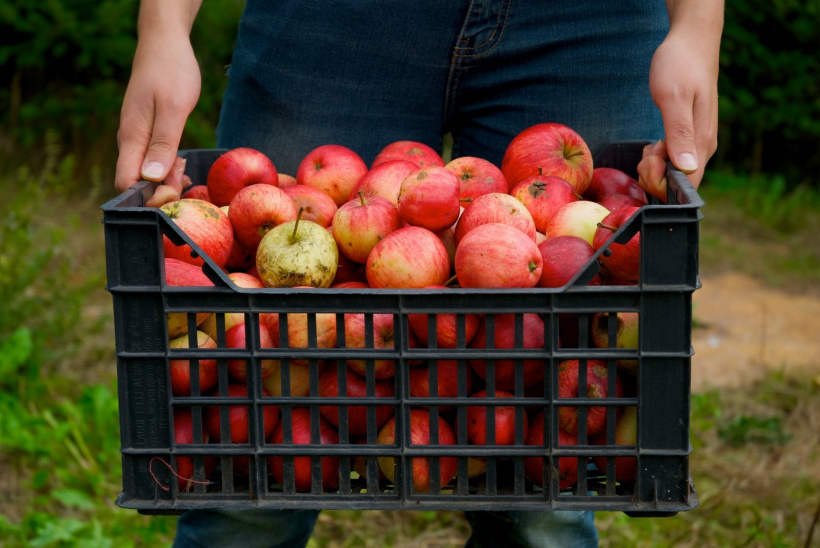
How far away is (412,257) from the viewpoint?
1.22 meters

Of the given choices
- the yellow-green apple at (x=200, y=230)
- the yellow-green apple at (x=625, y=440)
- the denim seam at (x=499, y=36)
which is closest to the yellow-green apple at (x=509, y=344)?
the yellow-green apple at (x=625, y=440)

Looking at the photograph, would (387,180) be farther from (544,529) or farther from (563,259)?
(544,529)

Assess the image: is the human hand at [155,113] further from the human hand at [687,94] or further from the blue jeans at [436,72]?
the human hand at [687,94]

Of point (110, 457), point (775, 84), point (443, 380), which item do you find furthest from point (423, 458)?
point (775, 84)

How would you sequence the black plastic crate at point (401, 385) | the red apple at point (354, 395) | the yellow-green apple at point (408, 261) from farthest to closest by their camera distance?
the yellow-green apple at point (408, 261) → the red apple at point (354, 395) → the black plastic crate at point (401, 385)

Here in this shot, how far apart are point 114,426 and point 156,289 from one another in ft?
6.13

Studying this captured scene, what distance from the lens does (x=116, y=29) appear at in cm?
499

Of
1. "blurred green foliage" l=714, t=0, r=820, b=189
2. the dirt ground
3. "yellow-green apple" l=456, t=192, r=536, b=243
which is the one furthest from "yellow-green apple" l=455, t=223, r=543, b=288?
"blurred green foliage" l=714, t=0, r=820, b=189

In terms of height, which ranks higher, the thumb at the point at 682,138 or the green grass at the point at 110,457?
the thumb at the point at 682,138

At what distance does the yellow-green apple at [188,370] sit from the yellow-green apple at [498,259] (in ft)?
1.22

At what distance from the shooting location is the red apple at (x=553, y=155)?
153 cm

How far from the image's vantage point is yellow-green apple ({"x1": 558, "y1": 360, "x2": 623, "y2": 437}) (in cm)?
108

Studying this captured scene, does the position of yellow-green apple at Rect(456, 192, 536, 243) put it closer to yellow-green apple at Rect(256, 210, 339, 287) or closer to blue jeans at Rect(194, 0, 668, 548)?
yellow-green apple at Rect(256, 210, 339, 287)

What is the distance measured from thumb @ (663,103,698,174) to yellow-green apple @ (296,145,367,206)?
615 millimetres
